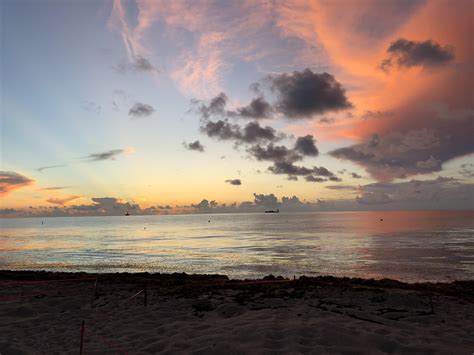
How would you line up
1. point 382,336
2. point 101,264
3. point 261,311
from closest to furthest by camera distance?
point 382,336 → point 261,311 → point 101,264

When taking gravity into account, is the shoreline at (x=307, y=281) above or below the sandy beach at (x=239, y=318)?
below

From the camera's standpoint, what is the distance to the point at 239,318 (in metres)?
12.6

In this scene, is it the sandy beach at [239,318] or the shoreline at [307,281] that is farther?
the shoreline at [307,281]

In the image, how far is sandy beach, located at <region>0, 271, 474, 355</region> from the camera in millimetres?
9836

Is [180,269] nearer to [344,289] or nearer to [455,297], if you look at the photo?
[344,289]

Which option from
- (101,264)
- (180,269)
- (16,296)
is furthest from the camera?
(101,264)

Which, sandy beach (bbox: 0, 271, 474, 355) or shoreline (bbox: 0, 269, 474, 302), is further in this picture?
shoreline (bbox: 0, 269, 474, 302)

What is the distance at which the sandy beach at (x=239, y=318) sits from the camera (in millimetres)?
9836

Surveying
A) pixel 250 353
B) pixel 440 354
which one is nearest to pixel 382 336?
pixel 440 354

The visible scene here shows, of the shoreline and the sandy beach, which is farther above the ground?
the sandy beach

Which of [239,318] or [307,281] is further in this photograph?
[307,281]

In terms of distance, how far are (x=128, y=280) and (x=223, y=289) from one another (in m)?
7.25

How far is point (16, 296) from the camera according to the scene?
685 inches

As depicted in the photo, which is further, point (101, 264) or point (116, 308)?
point (101, 264)
